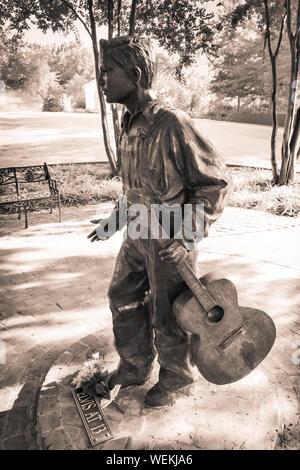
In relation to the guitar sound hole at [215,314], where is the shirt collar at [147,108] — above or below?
above

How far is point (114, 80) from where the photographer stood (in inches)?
68.6

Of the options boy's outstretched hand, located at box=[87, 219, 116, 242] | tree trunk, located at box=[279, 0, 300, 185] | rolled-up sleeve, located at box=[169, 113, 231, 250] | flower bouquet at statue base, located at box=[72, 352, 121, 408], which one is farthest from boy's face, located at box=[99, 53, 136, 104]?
tree trunk, located at box=[279, 0, 300, 185]

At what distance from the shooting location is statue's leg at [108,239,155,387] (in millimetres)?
2246

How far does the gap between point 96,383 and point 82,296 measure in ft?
5.51

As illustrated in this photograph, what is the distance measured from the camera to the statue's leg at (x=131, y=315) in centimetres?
225

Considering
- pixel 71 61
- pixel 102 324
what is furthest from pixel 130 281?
pixel 71 61

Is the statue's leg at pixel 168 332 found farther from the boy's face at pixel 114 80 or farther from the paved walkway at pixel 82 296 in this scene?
the boy's face at pixel 114 80

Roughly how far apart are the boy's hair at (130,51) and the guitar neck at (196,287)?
3.25 feet

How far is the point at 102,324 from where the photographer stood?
11.8ft

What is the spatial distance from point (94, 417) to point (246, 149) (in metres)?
15.5

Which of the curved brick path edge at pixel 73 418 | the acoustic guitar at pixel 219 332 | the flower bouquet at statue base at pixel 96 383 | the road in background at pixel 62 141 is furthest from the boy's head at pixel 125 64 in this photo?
the road in background at pixel 62 141

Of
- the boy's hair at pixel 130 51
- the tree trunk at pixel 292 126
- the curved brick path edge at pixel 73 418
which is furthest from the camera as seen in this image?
the tree trunk at pixel 292 126

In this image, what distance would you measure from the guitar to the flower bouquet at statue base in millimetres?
893
